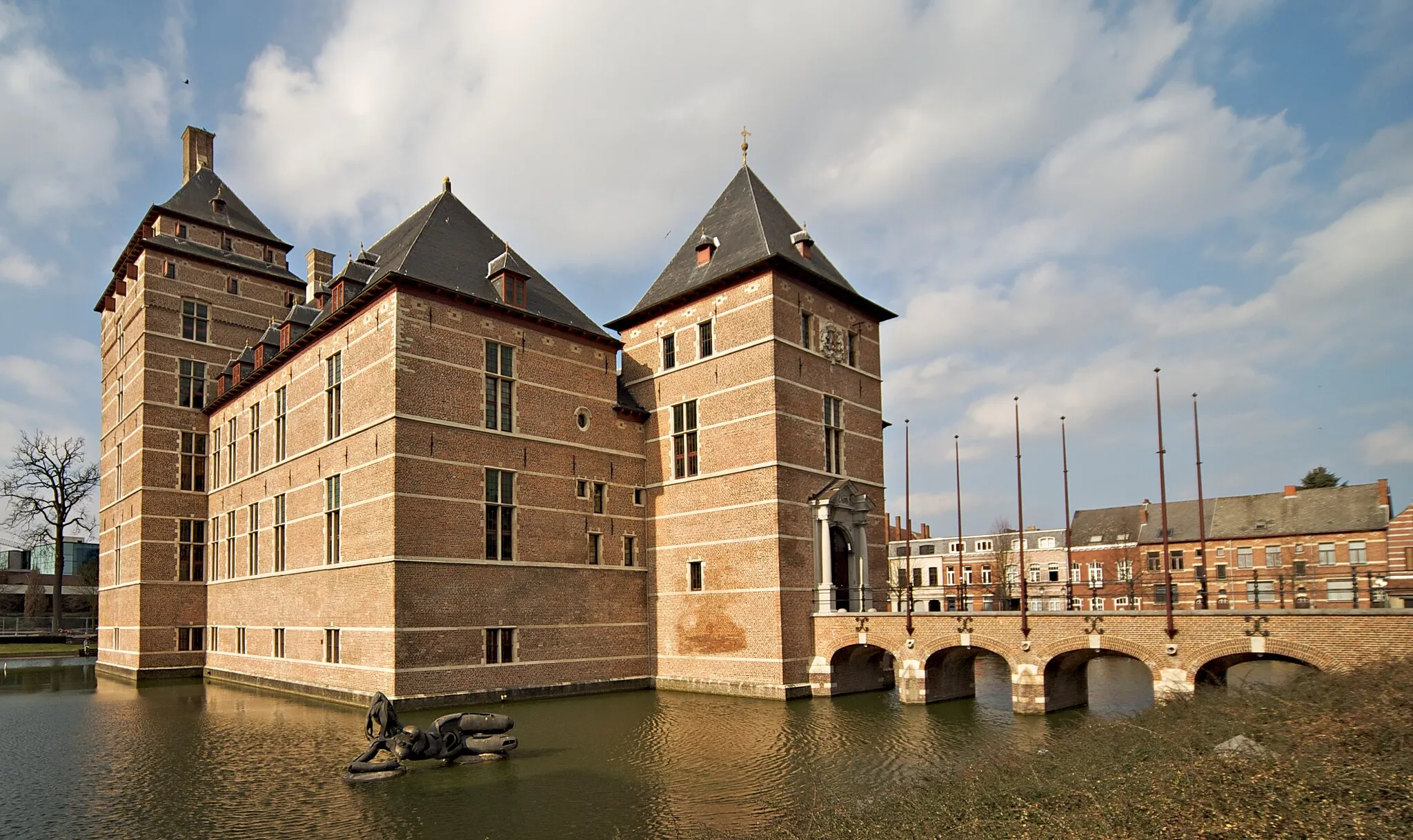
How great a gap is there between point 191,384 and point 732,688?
2302 centimetres

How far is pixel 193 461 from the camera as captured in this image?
109 feet

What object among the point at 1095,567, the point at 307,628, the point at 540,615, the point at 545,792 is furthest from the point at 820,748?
the point at 1095,567

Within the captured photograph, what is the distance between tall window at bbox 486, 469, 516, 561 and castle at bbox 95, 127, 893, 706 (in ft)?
0.22

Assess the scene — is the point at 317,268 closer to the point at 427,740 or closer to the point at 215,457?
the point at 215,457

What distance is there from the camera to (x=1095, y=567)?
4912 centimetres

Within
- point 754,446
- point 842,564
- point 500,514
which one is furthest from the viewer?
point 842,564

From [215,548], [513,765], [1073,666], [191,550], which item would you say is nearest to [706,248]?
[1073,666]

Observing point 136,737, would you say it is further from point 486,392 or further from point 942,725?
point 942,725

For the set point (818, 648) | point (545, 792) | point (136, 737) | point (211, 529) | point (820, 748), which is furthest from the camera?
point (211, 529)

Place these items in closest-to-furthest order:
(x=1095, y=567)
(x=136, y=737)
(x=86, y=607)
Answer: (x=136, y=737) → (x=1095, y=567) → (x=86, y=607)

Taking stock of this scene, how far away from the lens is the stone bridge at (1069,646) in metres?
15.3

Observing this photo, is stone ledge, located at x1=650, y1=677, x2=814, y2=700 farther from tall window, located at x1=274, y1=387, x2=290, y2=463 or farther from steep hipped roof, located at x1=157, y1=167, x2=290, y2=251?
steep hipped roof, located at x1=157, y1=167, x2=290, y2=251

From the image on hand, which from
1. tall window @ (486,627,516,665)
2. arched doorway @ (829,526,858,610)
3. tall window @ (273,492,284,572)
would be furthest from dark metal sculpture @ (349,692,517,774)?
tall window @ (273,492,284,572)

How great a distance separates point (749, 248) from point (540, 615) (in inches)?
445
